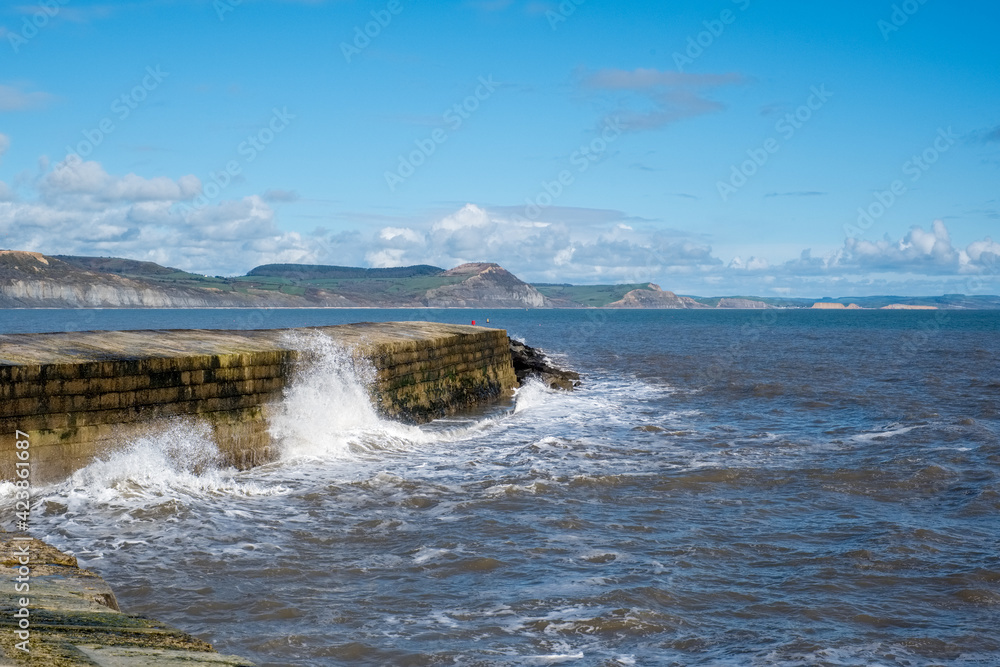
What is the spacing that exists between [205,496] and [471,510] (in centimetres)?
320

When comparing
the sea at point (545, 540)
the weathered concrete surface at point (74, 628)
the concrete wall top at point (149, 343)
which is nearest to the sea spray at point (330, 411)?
the sea at point (545, 540)

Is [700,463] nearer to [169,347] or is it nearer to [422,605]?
[422,605]

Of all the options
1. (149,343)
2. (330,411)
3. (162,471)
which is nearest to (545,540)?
(162,471)

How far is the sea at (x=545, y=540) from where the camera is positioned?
5738mm

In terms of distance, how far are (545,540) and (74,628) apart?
495 cm

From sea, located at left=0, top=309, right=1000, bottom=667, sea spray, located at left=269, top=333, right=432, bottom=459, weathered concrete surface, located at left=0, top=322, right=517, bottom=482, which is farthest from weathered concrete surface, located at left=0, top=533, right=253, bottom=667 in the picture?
sea spray, located at left=269, top=333, right=432, bottom=459

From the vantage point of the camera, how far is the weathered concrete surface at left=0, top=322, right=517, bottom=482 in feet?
29.5

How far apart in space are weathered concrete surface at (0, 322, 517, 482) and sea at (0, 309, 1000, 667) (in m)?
0.30

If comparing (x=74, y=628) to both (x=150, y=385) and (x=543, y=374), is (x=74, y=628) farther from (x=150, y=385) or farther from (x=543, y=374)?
(x=543, y=374)

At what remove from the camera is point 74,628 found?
3771 millimetres

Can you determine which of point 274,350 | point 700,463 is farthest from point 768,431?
point 274,350

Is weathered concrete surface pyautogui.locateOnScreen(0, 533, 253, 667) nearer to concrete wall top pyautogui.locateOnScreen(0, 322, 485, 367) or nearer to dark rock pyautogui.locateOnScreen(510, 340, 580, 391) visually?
concrete wall top pyautogui.locateOnScreen(0, 322, 485, 367)

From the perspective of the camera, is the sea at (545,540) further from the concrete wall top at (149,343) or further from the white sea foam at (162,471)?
the concrete wall top at (149,343)

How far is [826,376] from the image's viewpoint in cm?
2888
